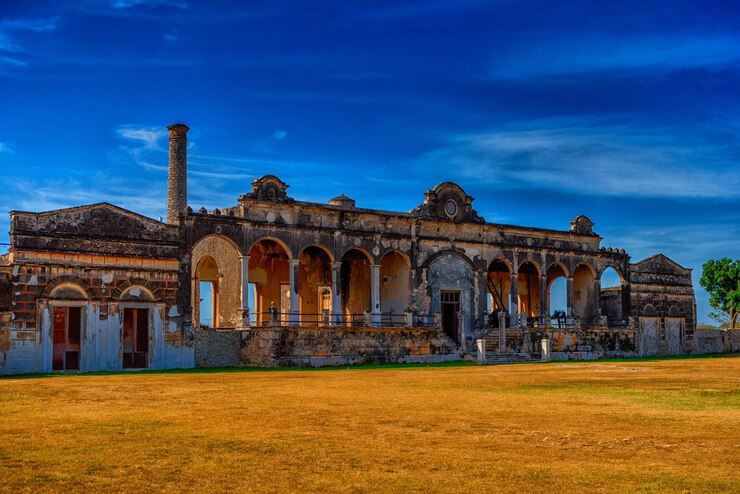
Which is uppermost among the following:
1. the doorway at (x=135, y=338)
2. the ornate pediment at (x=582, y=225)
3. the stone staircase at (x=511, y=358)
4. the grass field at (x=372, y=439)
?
the ornate pediment at (x=582, y=225)

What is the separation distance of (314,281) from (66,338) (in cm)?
1292

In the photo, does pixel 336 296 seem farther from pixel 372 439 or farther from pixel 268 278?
A: pixel 372 439

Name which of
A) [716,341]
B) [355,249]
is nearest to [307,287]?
[355,249]

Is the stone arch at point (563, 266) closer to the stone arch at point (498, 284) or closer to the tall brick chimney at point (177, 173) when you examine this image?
the stone arch at point (498, 284)

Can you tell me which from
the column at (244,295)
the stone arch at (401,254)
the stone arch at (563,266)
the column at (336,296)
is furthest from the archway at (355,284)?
the stone arch at (563,266)

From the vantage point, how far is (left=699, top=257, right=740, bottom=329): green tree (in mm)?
51500

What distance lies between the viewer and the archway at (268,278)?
36.0 metres

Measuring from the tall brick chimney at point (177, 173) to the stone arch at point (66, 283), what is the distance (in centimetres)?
1322

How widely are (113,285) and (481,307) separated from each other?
669 inches

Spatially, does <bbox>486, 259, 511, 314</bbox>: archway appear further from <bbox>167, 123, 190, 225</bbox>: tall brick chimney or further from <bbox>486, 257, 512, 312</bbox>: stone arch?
<bbox>167, 123, 190, 225</bbox>: tall brick chimney

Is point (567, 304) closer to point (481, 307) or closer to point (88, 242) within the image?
point (481, 307)

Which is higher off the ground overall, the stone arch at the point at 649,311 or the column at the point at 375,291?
the column at the point at 375,291

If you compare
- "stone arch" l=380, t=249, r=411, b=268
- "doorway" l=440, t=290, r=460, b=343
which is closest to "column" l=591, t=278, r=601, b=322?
"doorway" l=440, t=290, r=460, b=343

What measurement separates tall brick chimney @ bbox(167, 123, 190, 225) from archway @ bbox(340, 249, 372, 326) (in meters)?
8.57
